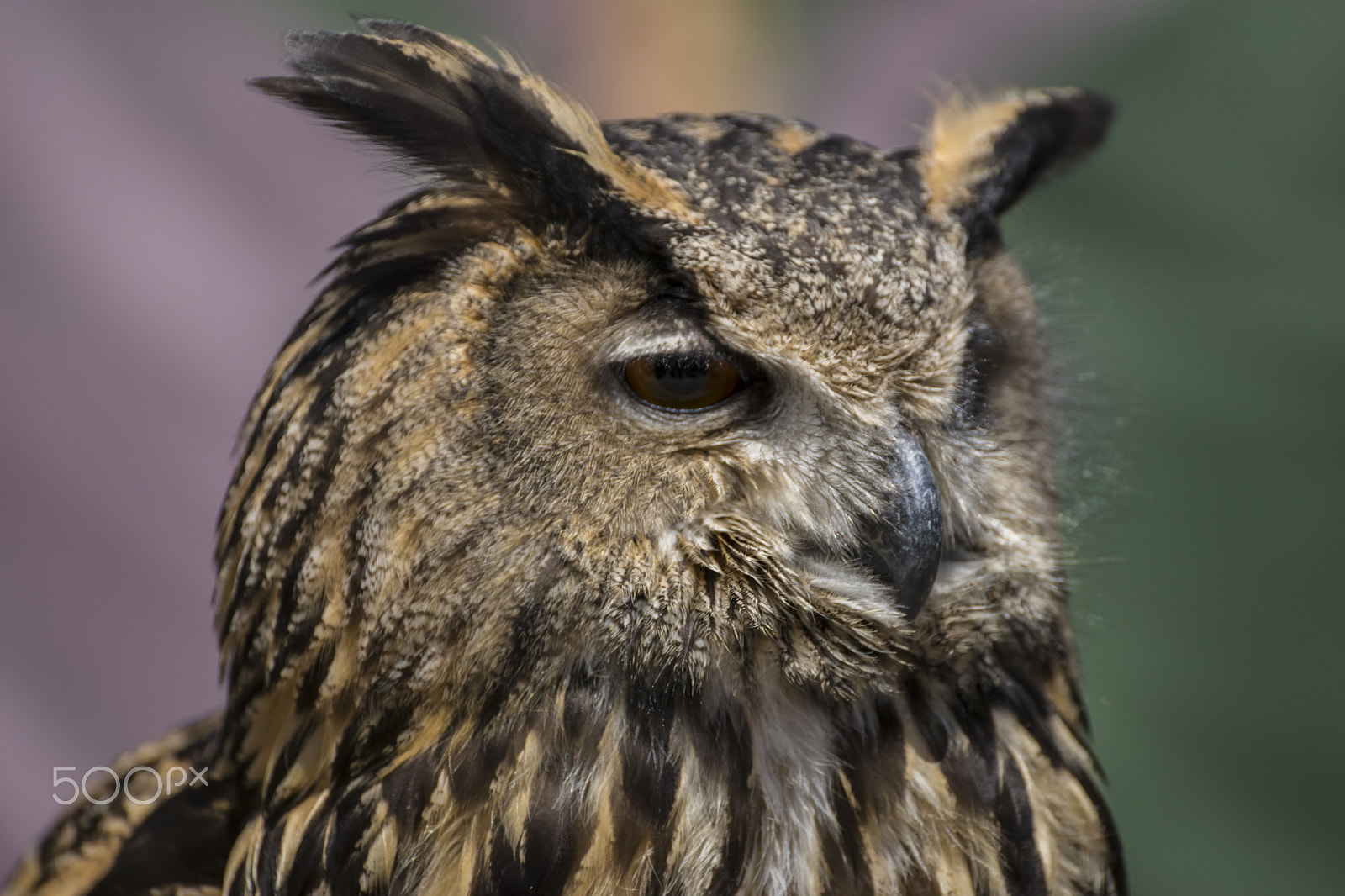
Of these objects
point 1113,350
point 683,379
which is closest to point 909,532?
point 683,379

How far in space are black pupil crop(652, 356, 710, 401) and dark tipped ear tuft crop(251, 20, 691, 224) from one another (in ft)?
0.31

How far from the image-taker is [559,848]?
725mm

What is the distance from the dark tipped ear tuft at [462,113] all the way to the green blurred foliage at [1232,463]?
5.19ft

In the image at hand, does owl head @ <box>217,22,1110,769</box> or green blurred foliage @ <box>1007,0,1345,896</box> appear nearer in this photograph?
owl head @ <box>217,22,1110,769</box>

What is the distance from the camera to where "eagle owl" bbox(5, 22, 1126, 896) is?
0.68 metres

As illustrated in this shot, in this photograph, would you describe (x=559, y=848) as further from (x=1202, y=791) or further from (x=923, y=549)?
(x=1202, y=791)

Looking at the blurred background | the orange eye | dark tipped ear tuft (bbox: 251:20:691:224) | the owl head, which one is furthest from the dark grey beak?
the blurred background

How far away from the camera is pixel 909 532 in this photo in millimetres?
713

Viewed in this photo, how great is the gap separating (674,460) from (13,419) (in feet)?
6.29

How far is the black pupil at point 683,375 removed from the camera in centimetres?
67

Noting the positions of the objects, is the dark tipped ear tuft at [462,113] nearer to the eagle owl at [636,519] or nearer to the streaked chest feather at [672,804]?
the eagle owl at [636,519]


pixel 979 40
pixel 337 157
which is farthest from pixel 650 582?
pixel 979 40

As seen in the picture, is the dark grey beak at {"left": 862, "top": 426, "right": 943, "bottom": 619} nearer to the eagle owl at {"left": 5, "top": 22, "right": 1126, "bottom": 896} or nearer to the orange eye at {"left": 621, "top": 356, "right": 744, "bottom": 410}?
the eagle owl at {"left": 5, "top": 22, "right": 1126, "bottom": 896}

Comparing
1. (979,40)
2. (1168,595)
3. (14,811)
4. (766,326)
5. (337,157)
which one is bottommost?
(14,811)
